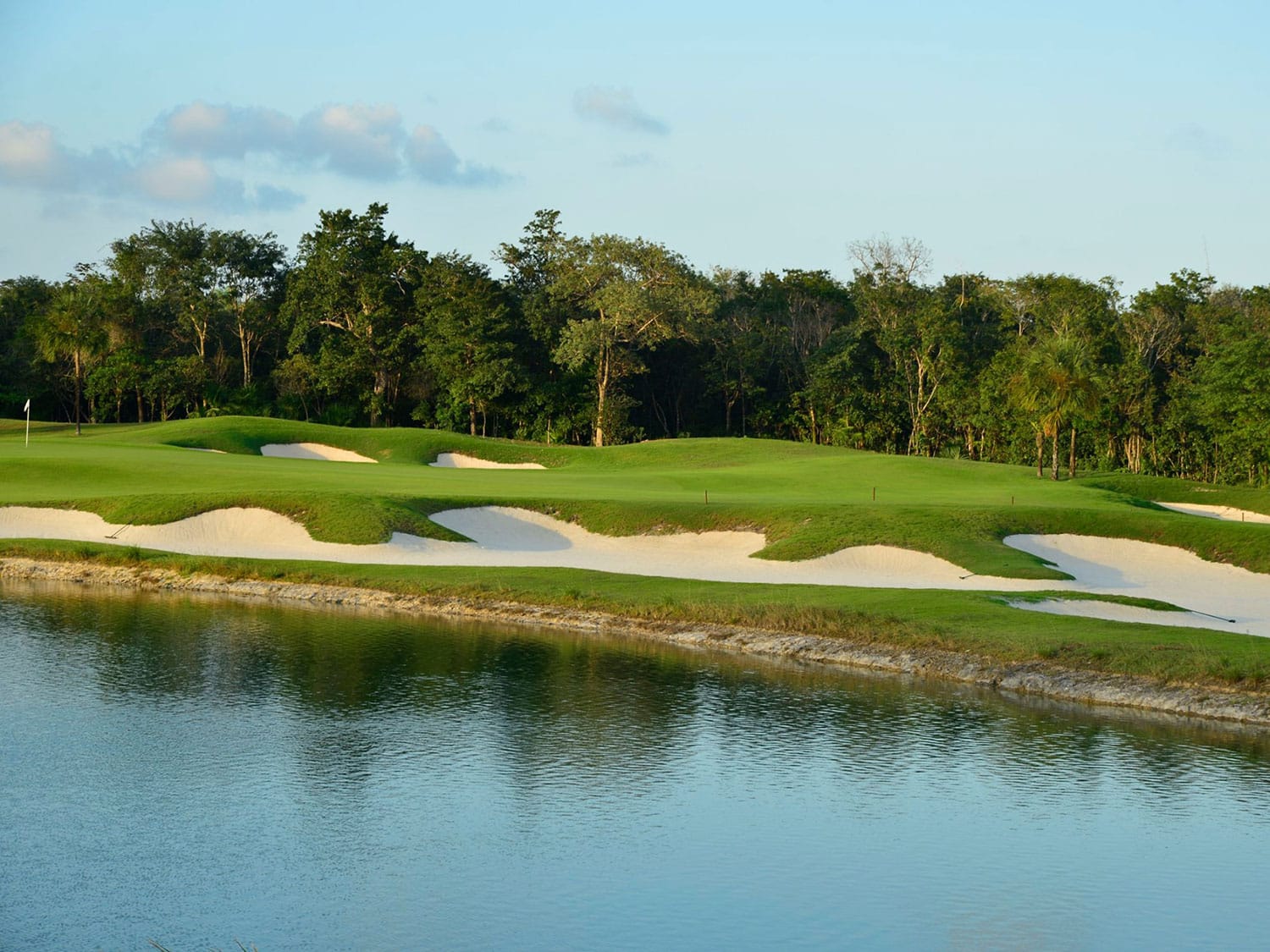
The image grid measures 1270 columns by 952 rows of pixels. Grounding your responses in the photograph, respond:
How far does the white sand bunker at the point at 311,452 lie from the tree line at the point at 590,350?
69.1ft

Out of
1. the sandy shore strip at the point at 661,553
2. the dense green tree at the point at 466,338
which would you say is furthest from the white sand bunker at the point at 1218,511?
the dense green tree at the point at 466,338

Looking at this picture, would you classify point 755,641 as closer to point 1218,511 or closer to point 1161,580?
point 1161,580

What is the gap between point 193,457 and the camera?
5184 cm

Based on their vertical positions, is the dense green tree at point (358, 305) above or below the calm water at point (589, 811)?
above

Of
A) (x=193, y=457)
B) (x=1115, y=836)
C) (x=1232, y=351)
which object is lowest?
(x=1115, y=836)

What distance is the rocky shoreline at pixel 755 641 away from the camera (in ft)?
67.5

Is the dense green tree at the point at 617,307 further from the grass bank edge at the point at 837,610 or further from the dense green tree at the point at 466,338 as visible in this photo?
the grass bank edge at the point at 837,610

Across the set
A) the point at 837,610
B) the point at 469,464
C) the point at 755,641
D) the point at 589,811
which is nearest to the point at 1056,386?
the point at 469,464

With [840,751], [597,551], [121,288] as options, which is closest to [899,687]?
[840,751]

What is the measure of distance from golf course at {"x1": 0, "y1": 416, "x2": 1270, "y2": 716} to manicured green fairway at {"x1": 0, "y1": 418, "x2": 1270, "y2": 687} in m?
0.09

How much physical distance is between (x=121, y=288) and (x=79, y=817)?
284ft

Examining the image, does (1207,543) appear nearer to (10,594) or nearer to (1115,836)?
(1115,836)

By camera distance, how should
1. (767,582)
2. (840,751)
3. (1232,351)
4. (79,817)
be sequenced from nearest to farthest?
1. (79,817)
2. (840,751)
3. (767,582)
4. (1232,351)

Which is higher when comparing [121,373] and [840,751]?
[121,373]
